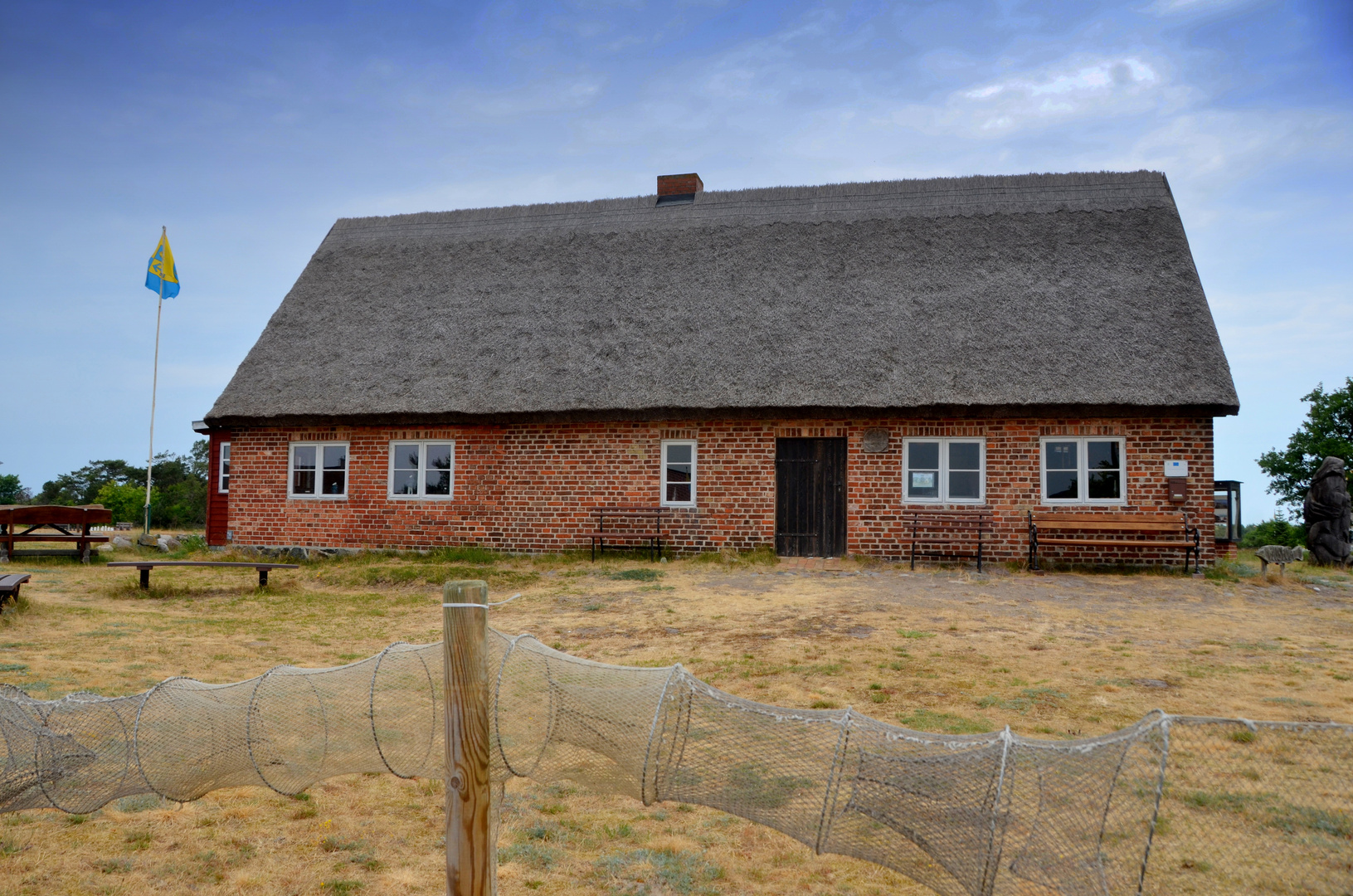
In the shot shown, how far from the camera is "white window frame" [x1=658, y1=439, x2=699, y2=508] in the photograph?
15227mm

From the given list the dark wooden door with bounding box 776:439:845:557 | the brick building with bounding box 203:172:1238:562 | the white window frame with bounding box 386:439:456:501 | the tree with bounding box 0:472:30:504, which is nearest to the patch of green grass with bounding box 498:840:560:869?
the brick building with bounding box 203:172:1238:562

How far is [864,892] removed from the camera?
13.1ft

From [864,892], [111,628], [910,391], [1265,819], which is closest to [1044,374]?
[910,391]

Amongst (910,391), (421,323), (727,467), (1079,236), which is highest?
(1079,236)

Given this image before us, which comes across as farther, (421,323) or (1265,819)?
(421,323)

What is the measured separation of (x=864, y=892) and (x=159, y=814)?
3.59m

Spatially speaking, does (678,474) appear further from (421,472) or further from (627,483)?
(421,472)

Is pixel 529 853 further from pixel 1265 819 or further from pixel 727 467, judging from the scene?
pixel 727 467

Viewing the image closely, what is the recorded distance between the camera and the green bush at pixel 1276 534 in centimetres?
2744

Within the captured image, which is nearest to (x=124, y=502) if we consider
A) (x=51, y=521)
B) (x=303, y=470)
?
(x=51, y=521)

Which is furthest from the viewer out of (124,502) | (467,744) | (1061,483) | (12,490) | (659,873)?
(12,490)

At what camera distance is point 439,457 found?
16469 mm

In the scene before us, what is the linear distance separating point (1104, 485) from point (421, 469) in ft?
36.8

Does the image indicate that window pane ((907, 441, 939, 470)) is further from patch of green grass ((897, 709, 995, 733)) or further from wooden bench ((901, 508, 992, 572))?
patch of green grass ((897, 709, 995, 733))
